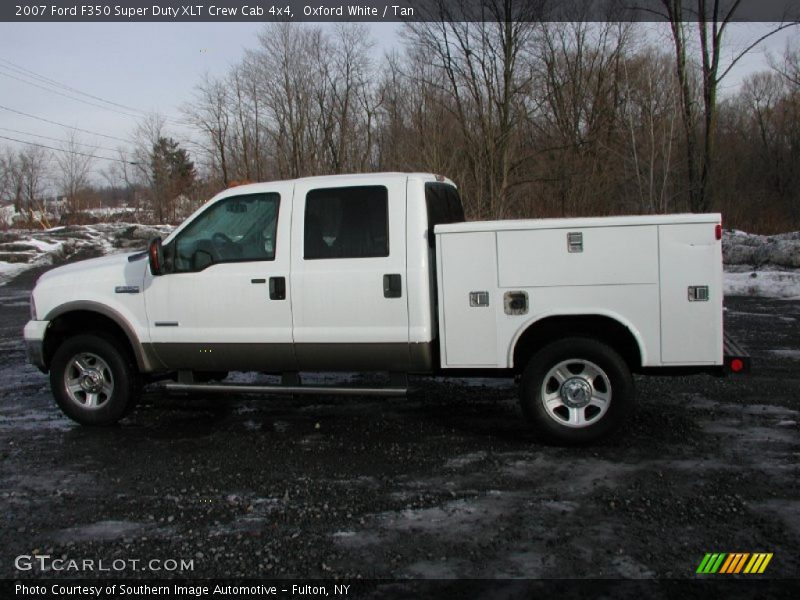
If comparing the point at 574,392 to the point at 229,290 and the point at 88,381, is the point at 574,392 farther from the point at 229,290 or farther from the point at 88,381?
the point at 88,381

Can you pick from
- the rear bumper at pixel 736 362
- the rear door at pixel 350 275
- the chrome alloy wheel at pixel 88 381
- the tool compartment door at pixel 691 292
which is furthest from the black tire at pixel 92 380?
the rear bumper at pixel 736 362

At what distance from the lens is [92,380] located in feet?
21.0

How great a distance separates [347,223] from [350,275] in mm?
460

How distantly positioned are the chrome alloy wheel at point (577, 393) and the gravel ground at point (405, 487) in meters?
0.27

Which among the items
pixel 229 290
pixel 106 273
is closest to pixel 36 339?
pixel 106 273

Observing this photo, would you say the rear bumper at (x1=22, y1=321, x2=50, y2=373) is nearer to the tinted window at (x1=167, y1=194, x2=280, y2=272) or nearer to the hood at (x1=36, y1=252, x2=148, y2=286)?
the hood at (x1=36, y1=252, x2=148, y2=286)

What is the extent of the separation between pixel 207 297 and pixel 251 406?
5.45 feet

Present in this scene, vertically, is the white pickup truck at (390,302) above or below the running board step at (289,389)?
above

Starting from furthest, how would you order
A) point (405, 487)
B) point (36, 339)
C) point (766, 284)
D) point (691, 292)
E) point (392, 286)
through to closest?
point (766, 284) < point (36, 339) < point (392, 286) < point (691, 292) < point (405, 487)

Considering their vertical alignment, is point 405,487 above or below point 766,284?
below

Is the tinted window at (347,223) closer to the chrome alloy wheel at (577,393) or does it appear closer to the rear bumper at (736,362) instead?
the chrome alloy wheel at (577,393)

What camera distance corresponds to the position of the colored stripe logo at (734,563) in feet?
11.7

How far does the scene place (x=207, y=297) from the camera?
6.01 metres

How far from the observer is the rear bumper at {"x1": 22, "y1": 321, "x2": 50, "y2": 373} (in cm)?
639
